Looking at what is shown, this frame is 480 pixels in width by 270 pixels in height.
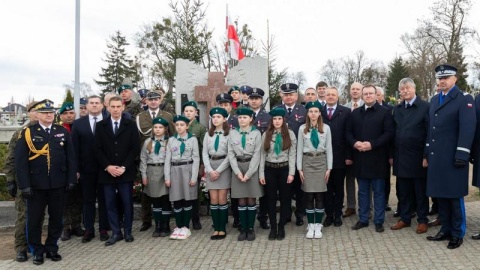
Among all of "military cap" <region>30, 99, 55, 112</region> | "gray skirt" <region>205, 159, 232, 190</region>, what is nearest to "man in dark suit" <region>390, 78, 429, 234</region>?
"gray skirt" <region>205, 159, 232, 190</region>

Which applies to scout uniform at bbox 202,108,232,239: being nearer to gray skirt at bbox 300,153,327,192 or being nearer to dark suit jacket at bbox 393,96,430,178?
gray skirt at bbox 300,153,327,192

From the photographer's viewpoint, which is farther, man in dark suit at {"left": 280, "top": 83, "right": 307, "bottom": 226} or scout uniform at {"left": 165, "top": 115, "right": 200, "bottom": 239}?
man in dark suit at {"left": 280, "top": 83, "right": 307, "bottom": 226}

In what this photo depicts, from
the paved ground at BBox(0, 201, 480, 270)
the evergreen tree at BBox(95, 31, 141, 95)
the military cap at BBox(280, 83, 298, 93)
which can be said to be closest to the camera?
the paved ground at BBox(0, 201, 480, 270)

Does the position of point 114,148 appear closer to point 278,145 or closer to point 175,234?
point 175,234

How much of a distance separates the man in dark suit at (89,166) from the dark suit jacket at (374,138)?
3737 mm

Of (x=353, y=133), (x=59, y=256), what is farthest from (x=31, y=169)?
(x=353, y=133)

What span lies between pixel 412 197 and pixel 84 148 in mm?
4807

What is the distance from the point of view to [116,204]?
6211mm

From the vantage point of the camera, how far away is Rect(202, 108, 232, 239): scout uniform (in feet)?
19.9

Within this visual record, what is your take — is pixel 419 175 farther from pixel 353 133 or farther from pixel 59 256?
pixel 59 256

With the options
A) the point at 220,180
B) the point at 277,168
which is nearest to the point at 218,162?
the point at 220,180

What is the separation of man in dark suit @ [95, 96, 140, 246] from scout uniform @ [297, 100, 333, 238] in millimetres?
2359

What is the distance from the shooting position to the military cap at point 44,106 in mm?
5379

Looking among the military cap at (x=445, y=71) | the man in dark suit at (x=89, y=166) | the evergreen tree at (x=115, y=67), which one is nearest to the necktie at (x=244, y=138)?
the man in dark suit at (x=89, y=166)
